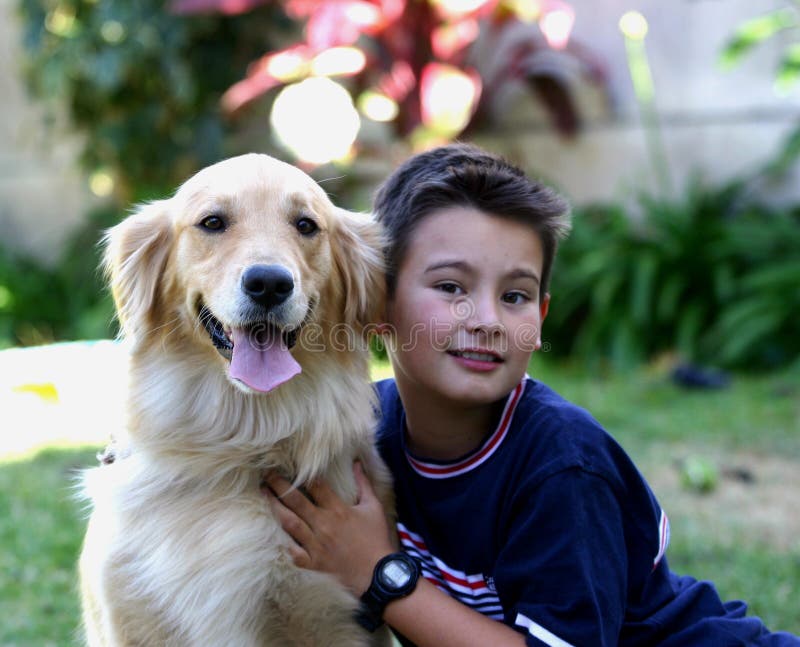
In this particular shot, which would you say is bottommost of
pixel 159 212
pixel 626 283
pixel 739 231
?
pixel 626 283

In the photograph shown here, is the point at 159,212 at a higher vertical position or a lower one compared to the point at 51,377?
higher

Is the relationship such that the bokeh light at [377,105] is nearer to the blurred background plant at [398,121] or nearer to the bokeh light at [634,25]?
the blurred background plant at [398,121]

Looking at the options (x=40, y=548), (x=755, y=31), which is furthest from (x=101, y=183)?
(x=755, y=31)

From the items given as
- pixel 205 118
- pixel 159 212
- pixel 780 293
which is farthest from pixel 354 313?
pixel 205 118

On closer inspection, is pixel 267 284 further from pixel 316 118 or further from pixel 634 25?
pixel 634 25

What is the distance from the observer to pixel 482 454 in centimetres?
241

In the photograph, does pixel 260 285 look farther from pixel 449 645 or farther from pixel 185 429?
pixel 449 645

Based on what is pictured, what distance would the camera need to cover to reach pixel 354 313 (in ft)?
8.49

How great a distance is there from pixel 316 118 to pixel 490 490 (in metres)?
5.74

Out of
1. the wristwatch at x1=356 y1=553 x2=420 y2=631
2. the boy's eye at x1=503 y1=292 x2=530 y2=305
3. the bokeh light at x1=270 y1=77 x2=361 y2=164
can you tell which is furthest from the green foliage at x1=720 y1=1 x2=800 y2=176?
the wristwatch at x1=356 y1=553 x2=420 y2=631

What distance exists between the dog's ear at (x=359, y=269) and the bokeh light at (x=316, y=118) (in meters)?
4.99

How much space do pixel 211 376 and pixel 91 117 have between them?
23.8ft

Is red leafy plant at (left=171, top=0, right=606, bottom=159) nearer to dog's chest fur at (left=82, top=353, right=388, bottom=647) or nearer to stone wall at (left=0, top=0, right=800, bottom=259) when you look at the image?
stone wall at (left=0, top=0, right=800, bottom=259)

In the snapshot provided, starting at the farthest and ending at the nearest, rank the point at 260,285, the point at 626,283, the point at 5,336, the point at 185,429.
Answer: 1. the point at 5,336
2. the point at 626,283
3. the point at 185,429
4. the point at 260,285
